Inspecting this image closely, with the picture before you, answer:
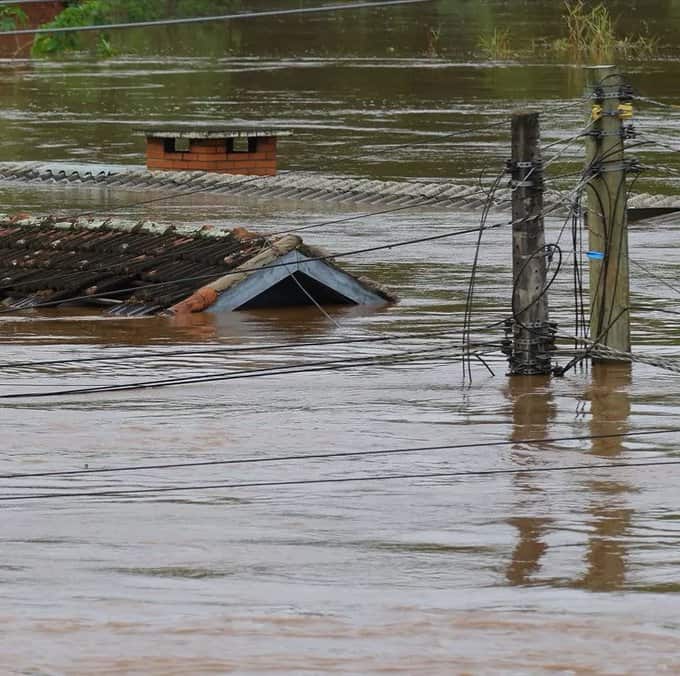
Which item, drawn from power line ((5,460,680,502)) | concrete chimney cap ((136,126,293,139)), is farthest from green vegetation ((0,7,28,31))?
power line ((5,460,680,502))

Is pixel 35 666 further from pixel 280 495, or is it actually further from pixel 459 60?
pixel 459 60

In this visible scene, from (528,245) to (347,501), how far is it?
3187 millimetres

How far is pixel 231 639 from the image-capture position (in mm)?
6402

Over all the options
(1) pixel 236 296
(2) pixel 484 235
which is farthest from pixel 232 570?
(2) pixel 484 235

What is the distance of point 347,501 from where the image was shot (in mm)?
8586

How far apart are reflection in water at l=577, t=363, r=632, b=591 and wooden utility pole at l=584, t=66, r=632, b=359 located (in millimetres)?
316

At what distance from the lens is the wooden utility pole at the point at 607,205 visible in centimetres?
1101

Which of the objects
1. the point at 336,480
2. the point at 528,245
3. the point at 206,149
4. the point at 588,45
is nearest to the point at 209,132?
the point at 206,149

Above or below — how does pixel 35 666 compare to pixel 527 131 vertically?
below

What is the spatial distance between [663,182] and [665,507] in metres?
17.3

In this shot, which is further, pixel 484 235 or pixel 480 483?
pixel 484 235

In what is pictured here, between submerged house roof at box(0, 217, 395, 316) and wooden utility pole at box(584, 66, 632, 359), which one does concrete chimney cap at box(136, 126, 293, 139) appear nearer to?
submerged house roof at box(0, 217, 395, 316)

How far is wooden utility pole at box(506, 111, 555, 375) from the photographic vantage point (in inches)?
438

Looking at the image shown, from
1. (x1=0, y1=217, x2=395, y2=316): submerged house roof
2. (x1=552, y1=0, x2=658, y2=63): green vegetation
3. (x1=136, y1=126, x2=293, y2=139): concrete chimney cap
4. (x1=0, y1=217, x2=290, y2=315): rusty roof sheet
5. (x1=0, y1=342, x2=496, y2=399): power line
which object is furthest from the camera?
(x1=552, y1=0, x2=658, y2=63): green vegetation
